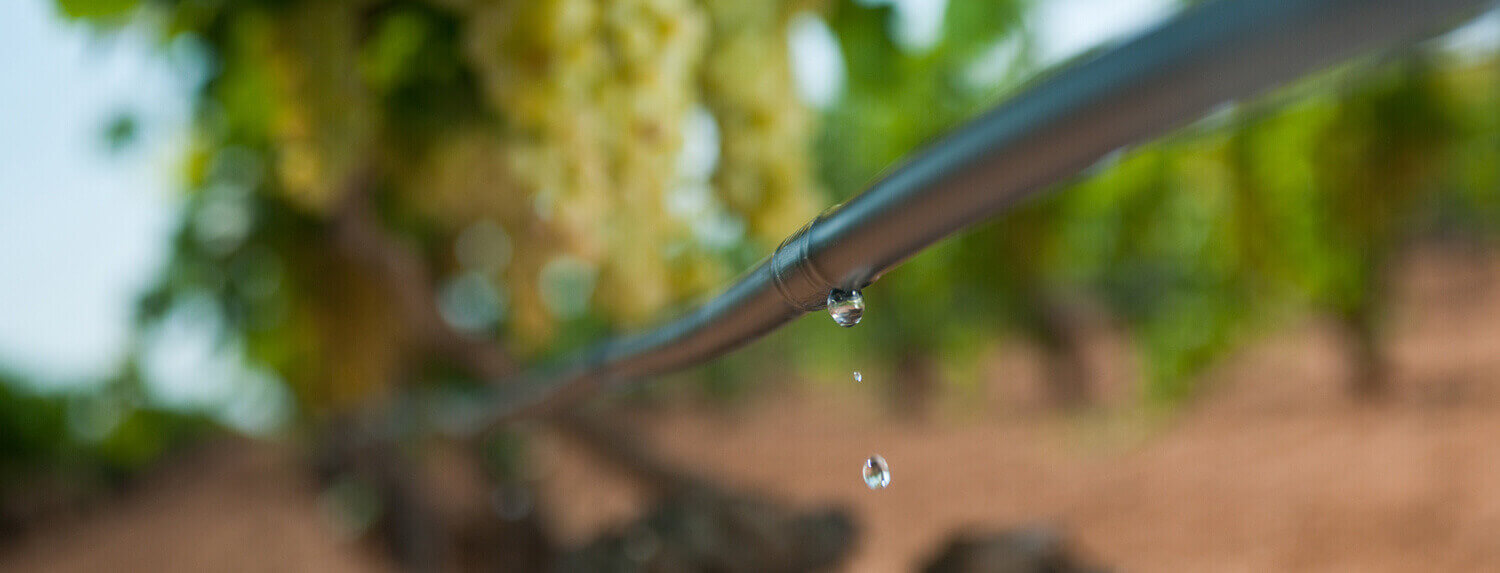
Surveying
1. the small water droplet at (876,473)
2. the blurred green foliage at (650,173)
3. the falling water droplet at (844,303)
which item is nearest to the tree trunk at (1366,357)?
the blurred green foliage at (650,173)

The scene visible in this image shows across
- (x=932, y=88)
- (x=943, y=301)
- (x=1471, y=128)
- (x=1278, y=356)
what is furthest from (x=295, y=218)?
(x=1278, y=356)

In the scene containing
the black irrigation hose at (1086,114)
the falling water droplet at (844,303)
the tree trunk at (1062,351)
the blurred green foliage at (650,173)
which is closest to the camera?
the black irrigation hose at (1086,114)

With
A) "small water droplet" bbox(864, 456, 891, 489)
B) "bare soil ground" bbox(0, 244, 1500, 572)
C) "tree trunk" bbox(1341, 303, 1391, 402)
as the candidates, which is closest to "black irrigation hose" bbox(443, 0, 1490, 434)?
"small water droplet" bbox(864, 456, 891, 489)

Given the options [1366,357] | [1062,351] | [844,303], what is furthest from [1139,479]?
[844,303]

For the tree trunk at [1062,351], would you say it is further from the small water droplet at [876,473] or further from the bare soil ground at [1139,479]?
the small water droplet at [876,473]

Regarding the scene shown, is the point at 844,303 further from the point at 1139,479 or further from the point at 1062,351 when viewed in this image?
the point at 1062,351

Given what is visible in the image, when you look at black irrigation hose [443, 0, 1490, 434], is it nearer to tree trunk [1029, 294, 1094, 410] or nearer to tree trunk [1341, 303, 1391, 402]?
tree trunk [1341, 303, 1391, 402]
